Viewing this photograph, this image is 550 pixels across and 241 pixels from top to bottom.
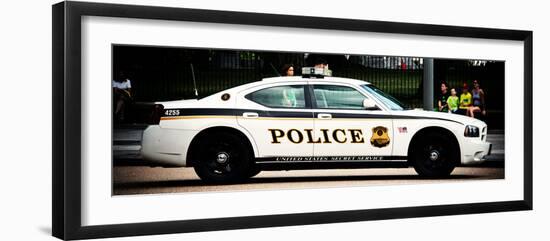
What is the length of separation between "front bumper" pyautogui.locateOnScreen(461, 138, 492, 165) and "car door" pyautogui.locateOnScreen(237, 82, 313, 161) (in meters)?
2.44

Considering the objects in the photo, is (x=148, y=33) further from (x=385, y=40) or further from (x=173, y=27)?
(x=385, y=40)

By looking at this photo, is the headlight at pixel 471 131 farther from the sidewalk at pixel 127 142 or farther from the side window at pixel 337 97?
the sidewalk at pixel 127 142

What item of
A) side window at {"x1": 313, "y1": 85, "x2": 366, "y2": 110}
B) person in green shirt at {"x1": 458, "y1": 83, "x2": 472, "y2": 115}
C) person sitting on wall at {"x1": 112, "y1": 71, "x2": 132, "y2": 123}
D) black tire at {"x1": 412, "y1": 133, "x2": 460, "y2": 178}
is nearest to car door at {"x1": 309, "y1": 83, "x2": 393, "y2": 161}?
side window at {"x1": 313, "y1": 85, "x2": 366, "y2": 110}

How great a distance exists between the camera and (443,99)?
1374 cm

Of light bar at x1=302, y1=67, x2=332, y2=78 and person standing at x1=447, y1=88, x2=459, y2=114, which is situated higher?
light bar at x1=302, y1=67, x2=332, y2=78

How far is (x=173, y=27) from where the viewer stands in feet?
37.6

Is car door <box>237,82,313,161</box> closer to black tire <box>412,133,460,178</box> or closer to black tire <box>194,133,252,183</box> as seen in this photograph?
black tire <box>194,133,252,183</box>

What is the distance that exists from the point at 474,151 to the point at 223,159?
149 inches

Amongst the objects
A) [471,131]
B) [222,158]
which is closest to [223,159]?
[222,158]

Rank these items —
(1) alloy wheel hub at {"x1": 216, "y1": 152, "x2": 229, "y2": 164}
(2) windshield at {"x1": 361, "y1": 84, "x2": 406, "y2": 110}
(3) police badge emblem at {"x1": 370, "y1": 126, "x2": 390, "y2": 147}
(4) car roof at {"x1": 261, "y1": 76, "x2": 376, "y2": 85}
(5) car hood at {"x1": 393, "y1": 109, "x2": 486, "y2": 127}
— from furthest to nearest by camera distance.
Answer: (5) car hood at {"x1": 393, "y1": 109, "x2": 486, "y2": 127} → (2) windshield at {"x1": 361, "y1": 84, "x2": 406, "y2": 110} → (3) police badge emblem at {"x1": 370, "y1": 126, "x2": 390, "y2": 147} → (4) car roof at {"x1": 261, "y1": 76, "x2": 376, "y2": 85} → (1) alloy wheel hub at {"x1": 216, "y1": 152, "x2": 229, "y2": 164}

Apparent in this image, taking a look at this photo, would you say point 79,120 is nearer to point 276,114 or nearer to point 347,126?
point 276,114

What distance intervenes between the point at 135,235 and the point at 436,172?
4559 millimetres

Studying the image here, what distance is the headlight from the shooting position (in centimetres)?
1362

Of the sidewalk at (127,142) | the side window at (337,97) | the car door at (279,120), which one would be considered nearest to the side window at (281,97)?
the car door at (279,120)
